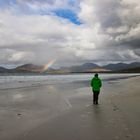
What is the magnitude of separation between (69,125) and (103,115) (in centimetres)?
263

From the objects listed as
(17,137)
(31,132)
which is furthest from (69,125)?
(17,137)

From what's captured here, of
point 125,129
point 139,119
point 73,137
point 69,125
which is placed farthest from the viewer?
point 139,119

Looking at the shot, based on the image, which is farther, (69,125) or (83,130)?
(69,125)

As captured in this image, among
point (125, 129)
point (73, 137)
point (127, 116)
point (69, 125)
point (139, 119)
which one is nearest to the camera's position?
point (73, 137)

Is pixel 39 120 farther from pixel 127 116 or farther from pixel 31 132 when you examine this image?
pixel 127 116

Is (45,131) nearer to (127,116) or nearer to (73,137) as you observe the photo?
(73,137)

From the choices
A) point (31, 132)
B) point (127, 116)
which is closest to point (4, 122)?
point (31, 132)

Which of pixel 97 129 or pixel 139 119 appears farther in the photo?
pixel 139 119

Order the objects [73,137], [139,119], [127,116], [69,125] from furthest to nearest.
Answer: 1. [127,116]
2. [139,119]
3. [69,125]
4. [73,137]

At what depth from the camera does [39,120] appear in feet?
37.9

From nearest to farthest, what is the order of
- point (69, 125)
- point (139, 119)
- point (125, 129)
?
point (125, 129) < point (69, 125) < point (139, 119)

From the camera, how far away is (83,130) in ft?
30.2

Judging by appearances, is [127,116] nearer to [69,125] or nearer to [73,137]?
[69,125]

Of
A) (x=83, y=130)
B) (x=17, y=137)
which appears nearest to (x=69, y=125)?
(x=83, y=130)
